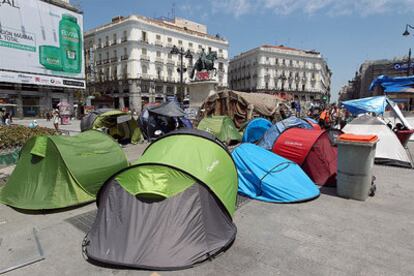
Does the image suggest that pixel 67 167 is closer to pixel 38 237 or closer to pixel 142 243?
pixel 38 237

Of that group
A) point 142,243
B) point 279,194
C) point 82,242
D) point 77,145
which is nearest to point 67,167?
point 77,145

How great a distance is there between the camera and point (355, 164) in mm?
5453

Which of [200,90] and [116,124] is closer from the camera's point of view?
[116,124]

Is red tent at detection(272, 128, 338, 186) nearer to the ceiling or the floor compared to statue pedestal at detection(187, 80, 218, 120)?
nearer to the floor

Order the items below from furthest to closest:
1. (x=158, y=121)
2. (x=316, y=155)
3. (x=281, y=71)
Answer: (x=281, y=71)
(x=158, y=121)
(x=316, y=155)

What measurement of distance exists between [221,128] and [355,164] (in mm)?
7445

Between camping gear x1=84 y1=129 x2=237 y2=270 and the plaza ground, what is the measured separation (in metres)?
0.17

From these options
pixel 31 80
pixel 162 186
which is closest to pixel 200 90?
pixel 162 186

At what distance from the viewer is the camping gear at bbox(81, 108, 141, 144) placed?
1248cm

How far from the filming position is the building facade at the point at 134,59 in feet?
164

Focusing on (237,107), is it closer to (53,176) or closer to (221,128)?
(221,128)

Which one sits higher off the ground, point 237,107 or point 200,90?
point 200,90

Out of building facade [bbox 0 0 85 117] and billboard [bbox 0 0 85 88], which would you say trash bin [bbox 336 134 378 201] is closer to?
building facade [bbox 0 0 85 117]

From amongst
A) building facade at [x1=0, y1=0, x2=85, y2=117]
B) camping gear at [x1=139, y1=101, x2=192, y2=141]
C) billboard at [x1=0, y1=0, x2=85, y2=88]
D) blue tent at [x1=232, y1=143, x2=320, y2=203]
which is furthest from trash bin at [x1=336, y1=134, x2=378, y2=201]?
billboard at [x1=0, y1=0, x2=85, y2=88]
